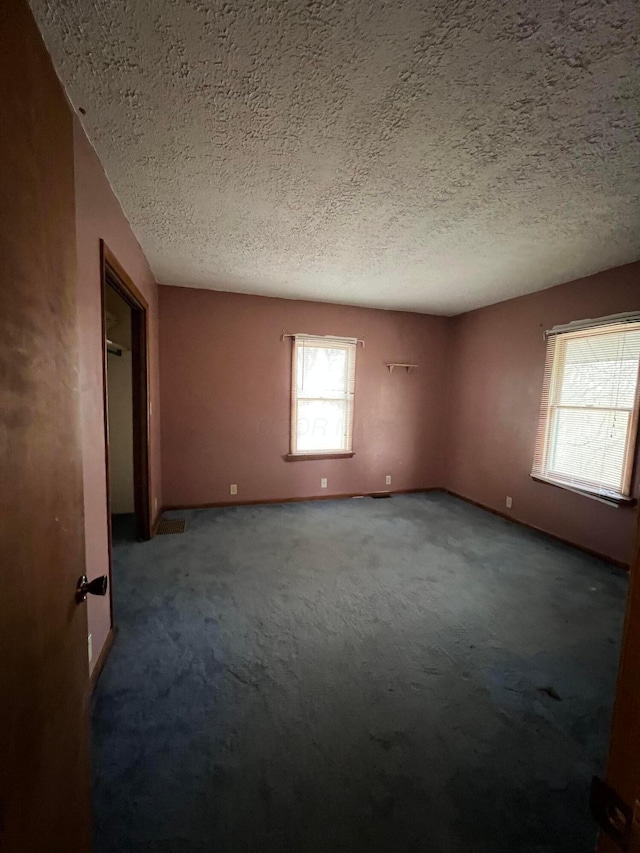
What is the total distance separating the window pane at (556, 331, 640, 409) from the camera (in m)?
2.80

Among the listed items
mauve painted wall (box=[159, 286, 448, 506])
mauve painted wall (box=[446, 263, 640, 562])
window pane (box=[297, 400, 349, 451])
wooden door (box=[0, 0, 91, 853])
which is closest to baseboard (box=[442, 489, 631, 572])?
mauve painted wall (box=[446, 263, 640, 562])

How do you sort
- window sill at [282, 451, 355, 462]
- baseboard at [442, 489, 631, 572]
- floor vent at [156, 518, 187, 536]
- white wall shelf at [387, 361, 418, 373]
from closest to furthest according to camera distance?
baseboard at [442, 489, 631, 572]
floor vent at [156, 518, 187, 536]
window sill at [282, 451, 355, 462]
white wall shelf at [387, 361, 418, 373]

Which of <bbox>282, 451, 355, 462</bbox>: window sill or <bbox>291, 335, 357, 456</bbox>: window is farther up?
<bbox>291, 335, 357, 456</bbox>: window

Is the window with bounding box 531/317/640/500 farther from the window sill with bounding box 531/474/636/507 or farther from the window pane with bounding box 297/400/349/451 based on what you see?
the window pane with bounding box 297/400/349/451

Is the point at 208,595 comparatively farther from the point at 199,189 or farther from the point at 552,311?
the point at 552,311

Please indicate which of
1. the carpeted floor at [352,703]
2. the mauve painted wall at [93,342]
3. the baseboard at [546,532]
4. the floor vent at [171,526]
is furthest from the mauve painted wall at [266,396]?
the mauve painted wall at [93,342]

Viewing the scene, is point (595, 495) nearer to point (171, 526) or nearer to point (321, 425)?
point (321, 425)

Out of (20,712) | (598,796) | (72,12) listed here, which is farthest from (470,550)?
(72,12)

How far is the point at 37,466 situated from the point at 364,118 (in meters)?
1.64

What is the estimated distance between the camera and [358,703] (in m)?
1.53

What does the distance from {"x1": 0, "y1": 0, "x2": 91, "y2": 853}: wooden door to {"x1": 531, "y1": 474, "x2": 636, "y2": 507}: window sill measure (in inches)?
142

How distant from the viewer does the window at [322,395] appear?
13.7 ft

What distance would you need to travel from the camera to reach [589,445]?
123 inches

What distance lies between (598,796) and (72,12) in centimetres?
209
